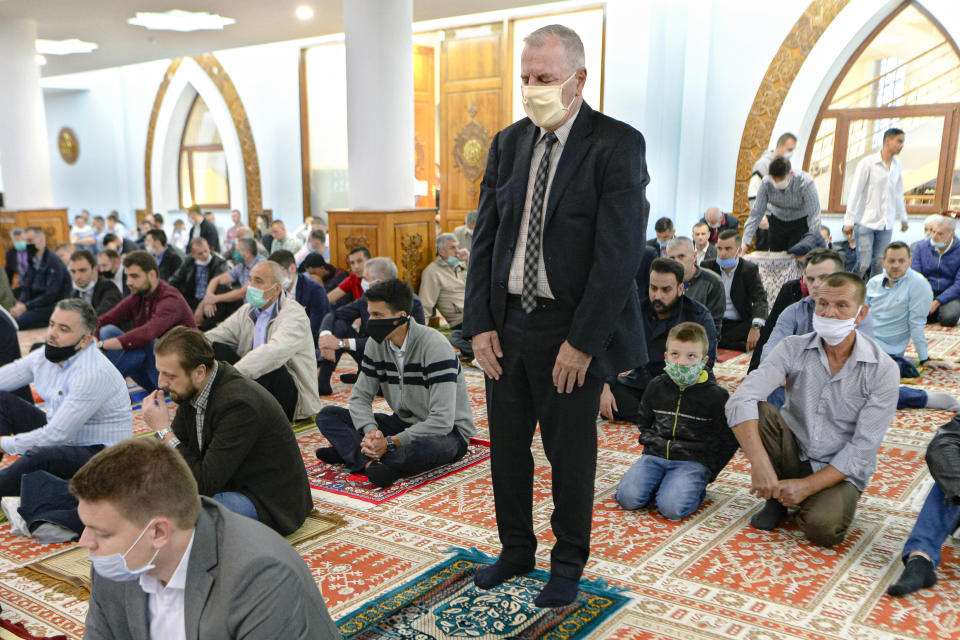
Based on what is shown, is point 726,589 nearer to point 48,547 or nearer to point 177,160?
point 48,547

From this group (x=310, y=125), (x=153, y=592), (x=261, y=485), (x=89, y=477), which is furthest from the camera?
(x=310, y=125)

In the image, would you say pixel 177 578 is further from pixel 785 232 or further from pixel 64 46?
pixel 64 46

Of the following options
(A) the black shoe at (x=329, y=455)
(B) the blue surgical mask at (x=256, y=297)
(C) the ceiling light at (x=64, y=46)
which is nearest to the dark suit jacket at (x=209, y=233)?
(C) the ceiling light at (x=64, y=46)

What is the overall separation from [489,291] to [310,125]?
11.5 m

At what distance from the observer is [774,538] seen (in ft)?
9.78

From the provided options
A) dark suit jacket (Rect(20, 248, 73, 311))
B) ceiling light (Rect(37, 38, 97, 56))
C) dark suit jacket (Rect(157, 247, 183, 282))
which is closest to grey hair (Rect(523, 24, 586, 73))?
dark suit jacket (Rect(157, 247, 183, 282))

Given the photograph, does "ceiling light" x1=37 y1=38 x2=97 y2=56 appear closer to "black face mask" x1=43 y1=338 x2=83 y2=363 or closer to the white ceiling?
the white ceiling

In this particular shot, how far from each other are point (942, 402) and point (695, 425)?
2144 millimetres

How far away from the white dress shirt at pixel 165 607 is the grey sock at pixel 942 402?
4.44m

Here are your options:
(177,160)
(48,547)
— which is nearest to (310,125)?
(177,160)

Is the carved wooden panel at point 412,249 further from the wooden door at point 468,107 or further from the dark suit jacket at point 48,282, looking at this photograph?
the wooden door at point 468,107

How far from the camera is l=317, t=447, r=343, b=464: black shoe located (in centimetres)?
385

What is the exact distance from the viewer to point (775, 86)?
8969 mm

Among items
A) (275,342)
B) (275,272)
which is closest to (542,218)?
(275,342)
